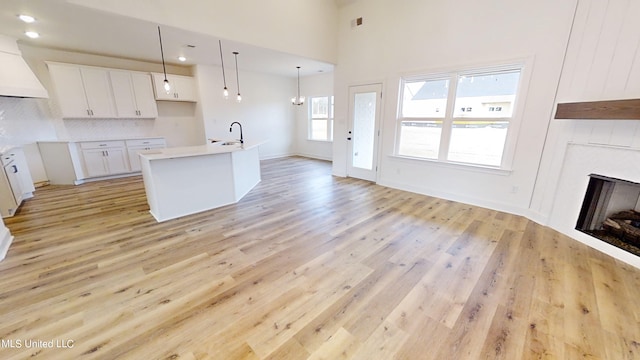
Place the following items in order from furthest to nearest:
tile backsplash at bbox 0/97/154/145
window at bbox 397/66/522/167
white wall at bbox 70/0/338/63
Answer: tile backsplash at bbox 0/97/154/145
window at bbox 397/66/522/167
white wall at bbox 70/0/338/63

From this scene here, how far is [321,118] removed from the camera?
26.6 ft

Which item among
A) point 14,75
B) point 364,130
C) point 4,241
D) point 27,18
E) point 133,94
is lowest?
point 4,241

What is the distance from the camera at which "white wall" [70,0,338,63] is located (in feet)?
10.0

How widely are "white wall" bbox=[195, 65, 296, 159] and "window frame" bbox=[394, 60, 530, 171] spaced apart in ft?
10.5

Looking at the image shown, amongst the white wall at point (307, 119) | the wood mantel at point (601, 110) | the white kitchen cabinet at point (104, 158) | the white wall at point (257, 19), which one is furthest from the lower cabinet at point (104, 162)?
the wood mantel at point (601, 110)

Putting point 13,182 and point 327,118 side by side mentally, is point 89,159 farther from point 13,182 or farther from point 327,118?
point 327,118

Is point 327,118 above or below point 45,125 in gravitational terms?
above

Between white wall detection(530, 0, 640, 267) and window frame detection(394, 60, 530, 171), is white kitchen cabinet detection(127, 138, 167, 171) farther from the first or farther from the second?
white wall detection(530, 0, 640, 267)

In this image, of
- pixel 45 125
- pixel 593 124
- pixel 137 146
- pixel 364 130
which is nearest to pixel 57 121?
pixel 45 125

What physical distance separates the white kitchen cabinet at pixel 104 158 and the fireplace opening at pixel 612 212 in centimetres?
851

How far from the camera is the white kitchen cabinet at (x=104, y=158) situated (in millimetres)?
5312

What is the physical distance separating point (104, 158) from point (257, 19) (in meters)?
4.76

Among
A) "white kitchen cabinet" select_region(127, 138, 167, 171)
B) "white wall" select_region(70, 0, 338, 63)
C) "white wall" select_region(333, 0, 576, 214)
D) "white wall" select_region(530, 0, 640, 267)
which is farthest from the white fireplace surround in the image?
"white kitchen cabinet" select_region(127, 138, 167, 171)

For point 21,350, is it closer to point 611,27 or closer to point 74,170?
point 74,170
